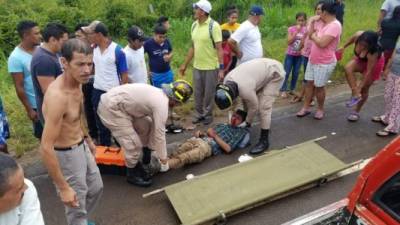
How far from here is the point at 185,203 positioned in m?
3.98

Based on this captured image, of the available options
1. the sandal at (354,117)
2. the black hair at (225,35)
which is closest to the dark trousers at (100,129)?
the black hair at (225,35)

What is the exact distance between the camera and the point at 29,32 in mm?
4582

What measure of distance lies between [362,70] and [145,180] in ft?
12.8

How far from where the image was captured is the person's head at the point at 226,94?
4.69m

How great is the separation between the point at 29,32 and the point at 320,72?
4.27 m

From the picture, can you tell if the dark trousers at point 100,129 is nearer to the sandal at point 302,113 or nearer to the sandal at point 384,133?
the sandal at point 302,113

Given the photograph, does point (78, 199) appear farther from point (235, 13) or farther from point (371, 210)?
point (235, 13)

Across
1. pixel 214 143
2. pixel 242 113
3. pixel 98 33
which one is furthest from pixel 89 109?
pixel 242 113

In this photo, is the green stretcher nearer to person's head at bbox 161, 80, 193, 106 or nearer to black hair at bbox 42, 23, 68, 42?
person's head at bbox 161, 80, 193, 106

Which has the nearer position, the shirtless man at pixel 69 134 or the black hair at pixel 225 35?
the shirtless man at pixel 69 134

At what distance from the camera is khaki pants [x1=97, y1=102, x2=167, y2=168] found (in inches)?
167

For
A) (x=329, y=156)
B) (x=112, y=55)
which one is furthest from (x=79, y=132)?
(x=329, y=156)

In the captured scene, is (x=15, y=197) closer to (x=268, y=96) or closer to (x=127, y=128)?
(x=127, y=128)

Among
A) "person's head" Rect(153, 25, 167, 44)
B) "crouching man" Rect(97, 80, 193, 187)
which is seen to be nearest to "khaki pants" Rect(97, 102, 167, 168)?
"crouching man" Rect(97, 80, 193, 187)
